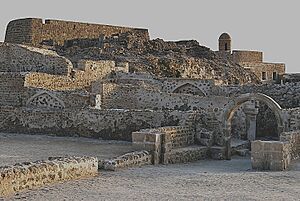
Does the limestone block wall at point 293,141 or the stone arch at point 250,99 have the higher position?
the stone arch at point 250,99

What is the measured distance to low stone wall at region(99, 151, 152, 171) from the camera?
11.8 meters

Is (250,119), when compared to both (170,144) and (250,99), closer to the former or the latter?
(250,99)

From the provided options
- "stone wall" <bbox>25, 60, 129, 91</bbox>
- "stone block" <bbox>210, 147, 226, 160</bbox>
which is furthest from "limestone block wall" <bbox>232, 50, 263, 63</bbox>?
"stone block" <bbox>210, 147, 226, 160</bbox>

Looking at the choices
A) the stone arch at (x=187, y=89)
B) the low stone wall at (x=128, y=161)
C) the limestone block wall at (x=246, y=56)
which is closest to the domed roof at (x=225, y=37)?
the limestone block wall at (x=246, y=56)

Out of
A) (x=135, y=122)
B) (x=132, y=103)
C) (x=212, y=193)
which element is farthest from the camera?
(x=132, y=103)

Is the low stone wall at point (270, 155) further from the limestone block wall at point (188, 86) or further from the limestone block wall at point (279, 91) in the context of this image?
the limestone block wall at point (188, 86)

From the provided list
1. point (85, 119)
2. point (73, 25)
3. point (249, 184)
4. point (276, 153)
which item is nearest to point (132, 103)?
point (85, 119)

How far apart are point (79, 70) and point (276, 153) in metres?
13.4

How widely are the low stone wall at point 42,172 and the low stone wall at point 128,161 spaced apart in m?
0.85

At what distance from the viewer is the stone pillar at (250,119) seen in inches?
750

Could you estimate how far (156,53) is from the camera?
35.0m

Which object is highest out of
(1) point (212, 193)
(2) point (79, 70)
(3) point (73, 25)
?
(3) point (73, 25)

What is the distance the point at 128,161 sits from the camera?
12312mm

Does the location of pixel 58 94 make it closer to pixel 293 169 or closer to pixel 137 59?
pixel 293 169
